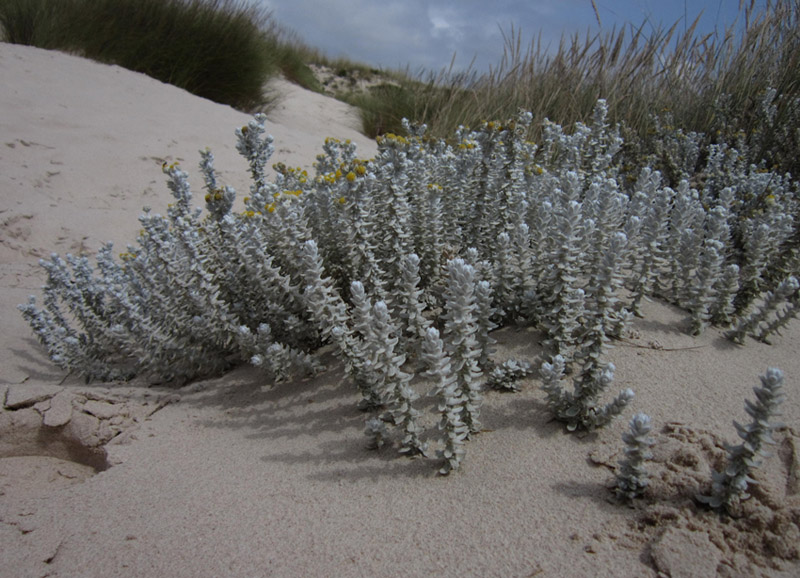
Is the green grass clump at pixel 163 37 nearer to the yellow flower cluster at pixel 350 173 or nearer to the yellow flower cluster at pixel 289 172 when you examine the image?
the yellow flower cluster at pixel 289 172

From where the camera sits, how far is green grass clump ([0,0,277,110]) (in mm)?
8555

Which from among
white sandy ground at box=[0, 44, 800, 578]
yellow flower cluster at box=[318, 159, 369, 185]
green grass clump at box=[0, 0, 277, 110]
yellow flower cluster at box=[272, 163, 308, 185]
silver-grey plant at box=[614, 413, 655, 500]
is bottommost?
white sandy ground at box=[0, 44, 800, 578]


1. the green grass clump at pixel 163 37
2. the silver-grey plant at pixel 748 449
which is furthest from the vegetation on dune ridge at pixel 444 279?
the green grass clump at pixel 163 37

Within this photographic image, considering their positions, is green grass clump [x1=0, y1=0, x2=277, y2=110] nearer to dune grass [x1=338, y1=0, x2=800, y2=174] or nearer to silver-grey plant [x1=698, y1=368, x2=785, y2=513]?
dune grass [x1=338, y1=0, x2=800, y2=174]

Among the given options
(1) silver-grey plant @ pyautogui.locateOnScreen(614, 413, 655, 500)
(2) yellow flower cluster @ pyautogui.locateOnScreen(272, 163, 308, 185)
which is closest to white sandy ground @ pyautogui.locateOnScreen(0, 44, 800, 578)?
(1) silver-grey plant @ pyautogui.locateOnScreen(614, 413, 655, 500)

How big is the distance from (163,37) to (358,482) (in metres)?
9.87

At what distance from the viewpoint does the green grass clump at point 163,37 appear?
855 cm

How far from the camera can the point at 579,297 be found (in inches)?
86.8

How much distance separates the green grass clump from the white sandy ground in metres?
7.42

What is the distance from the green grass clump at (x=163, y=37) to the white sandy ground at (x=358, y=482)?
742cm

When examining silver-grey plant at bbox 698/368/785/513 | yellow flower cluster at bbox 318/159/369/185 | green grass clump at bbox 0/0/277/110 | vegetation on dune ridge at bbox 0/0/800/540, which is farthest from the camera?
green grass clump at bbox 0/0/277/110

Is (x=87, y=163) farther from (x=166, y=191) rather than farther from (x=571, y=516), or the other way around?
(x=571, y=516)

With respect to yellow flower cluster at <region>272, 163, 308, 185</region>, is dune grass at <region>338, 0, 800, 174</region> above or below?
above

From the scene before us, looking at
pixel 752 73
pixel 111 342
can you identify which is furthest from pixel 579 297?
pixel 752 73
